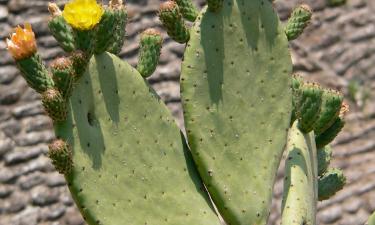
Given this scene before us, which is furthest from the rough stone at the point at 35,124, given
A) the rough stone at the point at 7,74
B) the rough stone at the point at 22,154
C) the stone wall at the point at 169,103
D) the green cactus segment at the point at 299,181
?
the green cactus segment at the point at 299,181

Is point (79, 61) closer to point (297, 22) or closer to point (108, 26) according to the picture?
point (108, 26)

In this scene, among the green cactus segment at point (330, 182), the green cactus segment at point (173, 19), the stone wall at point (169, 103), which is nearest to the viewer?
the green cactus segment at point (173, 19)

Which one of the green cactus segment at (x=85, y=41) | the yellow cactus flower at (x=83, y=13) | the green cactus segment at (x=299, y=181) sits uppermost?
the yellow cactus flower at (x=83, y=13)

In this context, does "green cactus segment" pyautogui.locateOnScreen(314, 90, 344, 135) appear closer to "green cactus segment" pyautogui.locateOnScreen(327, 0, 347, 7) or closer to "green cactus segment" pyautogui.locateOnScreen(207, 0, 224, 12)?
"green cactus segment" pyautogui.locateOnScreen(207, 0, 224, 12)

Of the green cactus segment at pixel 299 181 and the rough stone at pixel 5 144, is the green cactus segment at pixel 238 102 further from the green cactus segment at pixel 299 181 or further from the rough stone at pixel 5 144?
the rough stone at pixel 5 144

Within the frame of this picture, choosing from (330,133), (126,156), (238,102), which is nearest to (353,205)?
(330,133)

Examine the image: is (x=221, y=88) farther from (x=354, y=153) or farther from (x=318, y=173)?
(x=354, y=153)

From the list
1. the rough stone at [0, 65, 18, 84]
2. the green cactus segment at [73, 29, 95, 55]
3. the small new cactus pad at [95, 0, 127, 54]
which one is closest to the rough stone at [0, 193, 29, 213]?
the rough stone at [0, 65, 18, 84]
